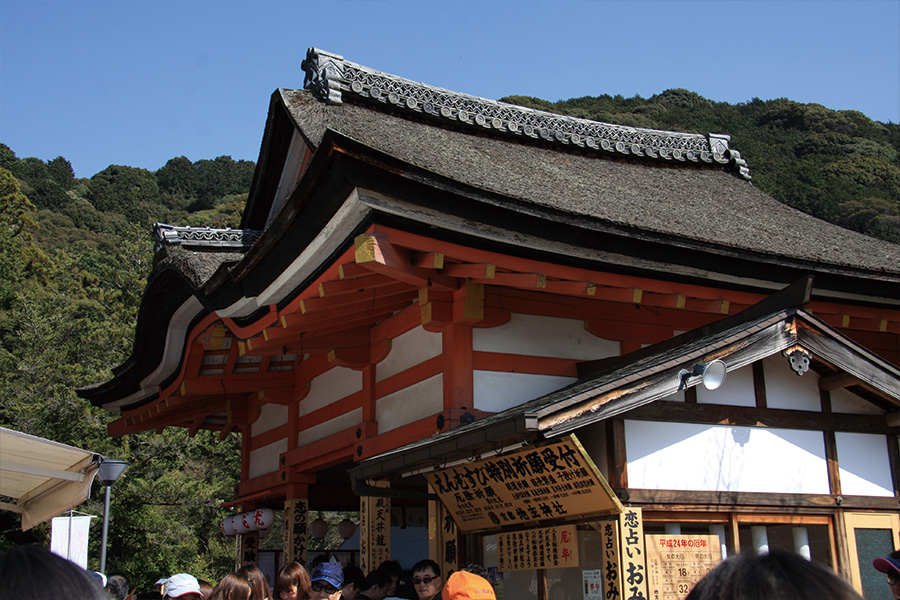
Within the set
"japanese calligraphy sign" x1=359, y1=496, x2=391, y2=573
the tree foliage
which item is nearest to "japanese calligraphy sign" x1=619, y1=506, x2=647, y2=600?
"japanese calligraphy sign" x1=359, y1=496, x2=391, y2=573

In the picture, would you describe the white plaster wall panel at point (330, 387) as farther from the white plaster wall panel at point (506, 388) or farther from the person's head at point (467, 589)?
the person's head at point (467, 589)

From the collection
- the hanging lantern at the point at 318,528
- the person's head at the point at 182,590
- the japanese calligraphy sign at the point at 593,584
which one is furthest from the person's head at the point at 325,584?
the hanging lantern at the point at 318,528

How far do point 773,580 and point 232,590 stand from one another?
3792 mm

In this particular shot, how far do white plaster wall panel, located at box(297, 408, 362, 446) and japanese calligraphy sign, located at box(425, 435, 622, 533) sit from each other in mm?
2126

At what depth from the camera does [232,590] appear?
451 cm

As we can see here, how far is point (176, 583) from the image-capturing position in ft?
15.5

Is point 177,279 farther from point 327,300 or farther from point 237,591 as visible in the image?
point 237,591

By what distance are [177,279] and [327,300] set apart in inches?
85.9

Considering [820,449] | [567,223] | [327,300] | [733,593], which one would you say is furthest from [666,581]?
[733,593]

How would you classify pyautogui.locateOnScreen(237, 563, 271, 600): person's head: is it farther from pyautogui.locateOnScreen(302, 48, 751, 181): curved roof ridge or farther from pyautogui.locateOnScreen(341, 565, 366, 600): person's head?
pyautogui.locateOnScreen(302, 48, 751, 181): curved roof ridge

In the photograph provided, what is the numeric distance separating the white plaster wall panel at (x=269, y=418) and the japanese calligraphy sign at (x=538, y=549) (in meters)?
5.17

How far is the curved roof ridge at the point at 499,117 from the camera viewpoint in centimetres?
998

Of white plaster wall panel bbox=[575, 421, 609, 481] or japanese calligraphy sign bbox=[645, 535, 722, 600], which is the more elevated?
white plaster wall panel bbox=[575, 421, 609, 481]

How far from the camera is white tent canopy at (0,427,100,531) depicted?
12.1 feet
